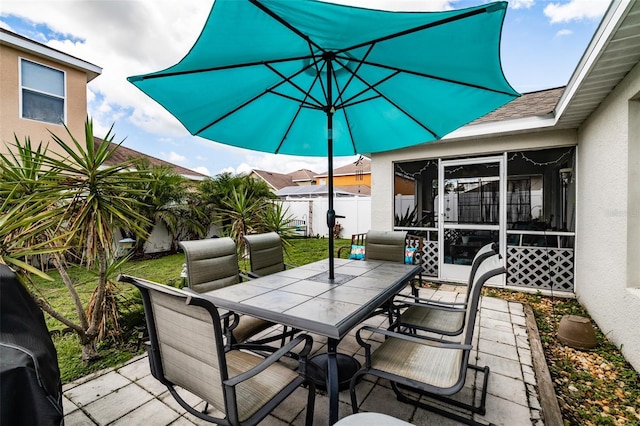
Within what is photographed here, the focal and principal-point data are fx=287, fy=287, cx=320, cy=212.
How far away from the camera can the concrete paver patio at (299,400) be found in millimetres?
2021

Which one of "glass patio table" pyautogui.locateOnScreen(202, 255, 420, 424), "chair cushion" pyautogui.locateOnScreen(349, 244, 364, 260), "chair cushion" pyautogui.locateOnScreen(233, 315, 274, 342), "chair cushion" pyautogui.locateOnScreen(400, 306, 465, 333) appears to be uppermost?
"glass patio table" pyautogui.locateOnScreen(202, 255, 420, 424)

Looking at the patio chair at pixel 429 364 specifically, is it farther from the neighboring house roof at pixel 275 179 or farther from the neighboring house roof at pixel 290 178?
the neighboring house roof at pixel 290 178

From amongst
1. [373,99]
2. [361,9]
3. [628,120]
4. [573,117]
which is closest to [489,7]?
[361,9]

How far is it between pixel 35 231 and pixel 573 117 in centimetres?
649

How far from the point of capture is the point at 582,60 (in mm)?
2941

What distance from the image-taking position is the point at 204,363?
1417 millimetres

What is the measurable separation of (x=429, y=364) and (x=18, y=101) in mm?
10123

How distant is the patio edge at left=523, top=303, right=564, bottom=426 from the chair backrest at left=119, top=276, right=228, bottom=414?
2.24m

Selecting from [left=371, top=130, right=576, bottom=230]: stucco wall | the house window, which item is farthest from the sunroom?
the house window

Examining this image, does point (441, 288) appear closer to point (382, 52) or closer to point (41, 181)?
point (382, 52)

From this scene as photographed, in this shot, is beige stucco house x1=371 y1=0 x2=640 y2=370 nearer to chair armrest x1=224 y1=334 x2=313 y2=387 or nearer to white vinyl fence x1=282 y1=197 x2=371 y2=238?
chair armrest x1=224 y1=334 x2=313 y2=387

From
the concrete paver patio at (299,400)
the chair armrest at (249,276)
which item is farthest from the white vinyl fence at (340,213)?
the concrete paver patio at (299,400)

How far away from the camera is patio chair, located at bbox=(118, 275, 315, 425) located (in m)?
1.34

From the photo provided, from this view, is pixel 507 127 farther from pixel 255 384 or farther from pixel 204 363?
pixel 204 363
